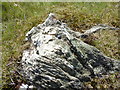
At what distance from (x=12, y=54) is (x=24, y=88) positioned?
1.41m

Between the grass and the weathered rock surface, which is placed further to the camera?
the grass

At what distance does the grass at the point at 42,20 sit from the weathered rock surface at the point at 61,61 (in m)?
0.52

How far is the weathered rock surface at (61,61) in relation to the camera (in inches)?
230

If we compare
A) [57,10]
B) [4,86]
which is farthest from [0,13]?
[4,86]

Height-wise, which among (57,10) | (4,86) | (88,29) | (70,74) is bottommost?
(4,86)

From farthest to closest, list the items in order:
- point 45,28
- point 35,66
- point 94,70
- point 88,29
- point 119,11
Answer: point 119,11, point 88,29, point 45,28, point 94,70, point 35,66

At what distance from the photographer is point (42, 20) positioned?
27.1 feet

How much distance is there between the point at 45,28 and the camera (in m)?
6.91

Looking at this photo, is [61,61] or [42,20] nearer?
[61,61]

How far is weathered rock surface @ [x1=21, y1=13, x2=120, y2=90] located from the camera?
19.2 ft

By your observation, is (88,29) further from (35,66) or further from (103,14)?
(35,66)

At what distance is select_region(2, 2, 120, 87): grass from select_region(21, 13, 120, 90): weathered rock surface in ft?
1.70

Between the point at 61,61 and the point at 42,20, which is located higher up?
the point at 42,20

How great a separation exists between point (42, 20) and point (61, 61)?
2.70 meters
